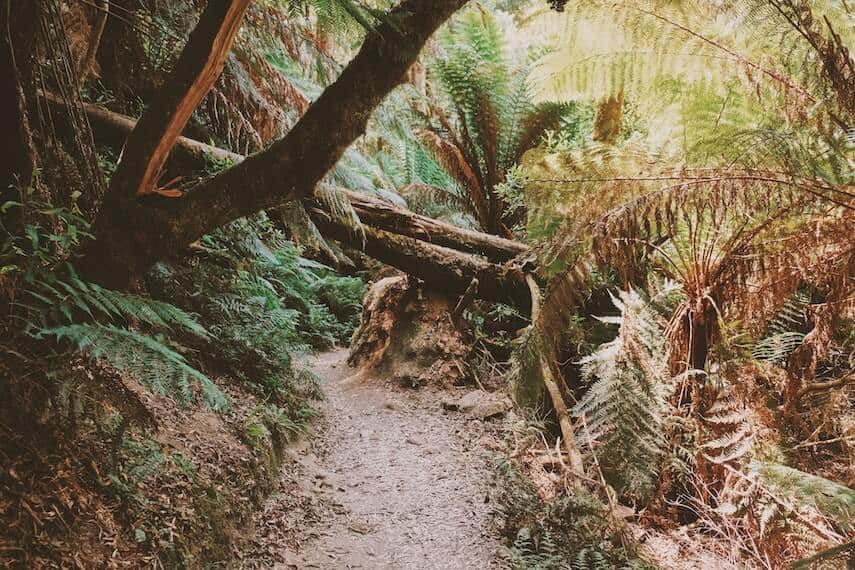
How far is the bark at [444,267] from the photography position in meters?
4.25

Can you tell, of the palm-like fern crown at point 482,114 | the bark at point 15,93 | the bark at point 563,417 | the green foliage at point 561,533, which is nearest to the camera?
the bark at point 15,93

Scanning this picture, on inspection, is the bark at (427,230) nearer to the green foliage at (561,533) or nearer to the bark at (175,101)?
the green foliage at (561,533)

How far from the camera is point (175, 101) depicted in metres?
1.73

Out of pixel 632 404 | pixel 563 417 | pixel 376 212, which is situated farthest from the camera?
pixel 376 212

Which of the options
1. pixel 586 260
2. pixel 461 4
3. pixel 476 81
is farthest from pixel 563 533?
pixel 476 81

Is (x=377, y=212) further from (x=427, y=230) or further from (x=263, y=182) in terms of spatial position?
(x=263, y=182)

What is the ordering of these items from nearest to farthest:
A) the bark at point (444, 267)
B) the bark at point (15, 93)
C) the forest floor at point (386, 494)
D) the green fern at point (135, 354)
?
1. the green fern at point (135, 354)
2. the bark at point (15, 93)
3. the forest floor at point (386, 494)
4. the bark at point (444, 267)

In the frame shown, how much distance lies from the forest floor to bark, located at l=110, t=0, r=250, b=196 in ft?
4.90

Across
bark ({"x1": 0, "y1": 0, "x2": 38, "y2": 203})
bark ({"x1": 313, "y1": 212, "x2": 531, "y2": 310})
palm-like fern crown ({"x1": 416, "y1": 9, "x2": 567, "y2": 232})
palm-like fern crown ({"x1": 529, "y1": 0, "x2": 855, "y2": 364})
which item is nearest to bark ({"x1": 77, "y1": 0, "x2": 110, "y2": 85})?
bark ({"x1": 0, "y1": 0, "x2": 38, "y2": 203})

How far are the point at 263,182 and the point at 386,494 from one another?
1.83m

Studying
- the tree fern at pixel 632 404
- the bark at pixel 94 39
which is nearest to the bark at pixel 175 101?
the bark at pixel 94 39


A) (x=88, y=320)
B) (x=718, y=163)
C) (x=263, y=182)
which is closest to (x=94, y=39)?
(x=263, y=182)

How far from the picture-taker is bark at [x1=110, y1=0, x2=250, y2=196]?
1682mm

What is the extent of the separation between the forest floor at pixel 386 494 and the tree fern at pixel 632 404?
2.28 ft
